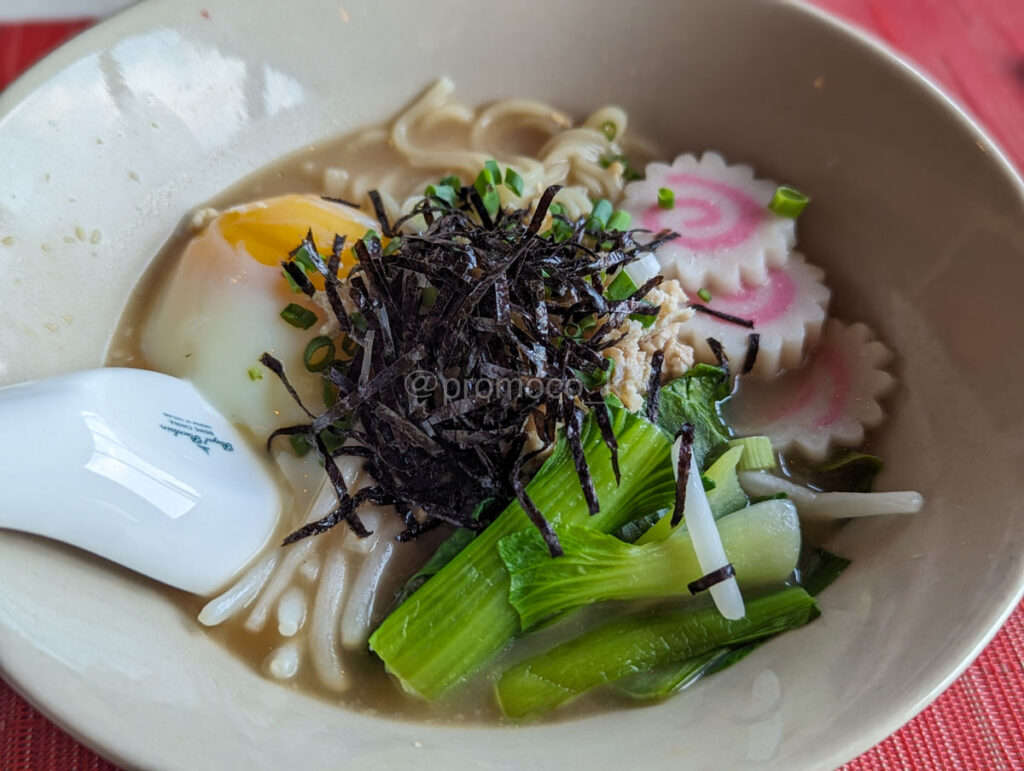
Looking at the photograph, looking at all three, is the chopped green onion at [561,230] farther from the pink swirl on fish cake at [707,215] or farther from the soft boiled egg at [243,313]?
the soft boiled egg at [243,313]

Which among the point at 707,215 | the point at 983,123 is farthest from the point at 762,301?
the point at 983,123

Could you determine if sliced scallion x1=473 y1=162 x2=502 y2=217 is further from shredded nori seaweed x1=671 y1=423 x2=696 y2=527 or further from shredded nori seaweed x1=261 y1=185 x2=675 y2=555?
shredded nori seaweed x1=671 y1=423 x2=696 y2=527

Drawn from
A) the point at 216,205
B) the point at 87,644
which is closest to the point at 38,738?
the point at 87,644

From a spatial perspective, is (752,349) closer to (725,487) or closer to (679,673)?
(725,487)

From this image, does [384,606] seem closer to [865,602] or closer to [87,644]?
[87,644]

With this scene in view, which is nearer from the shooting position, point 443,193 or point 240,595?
point 240,595
